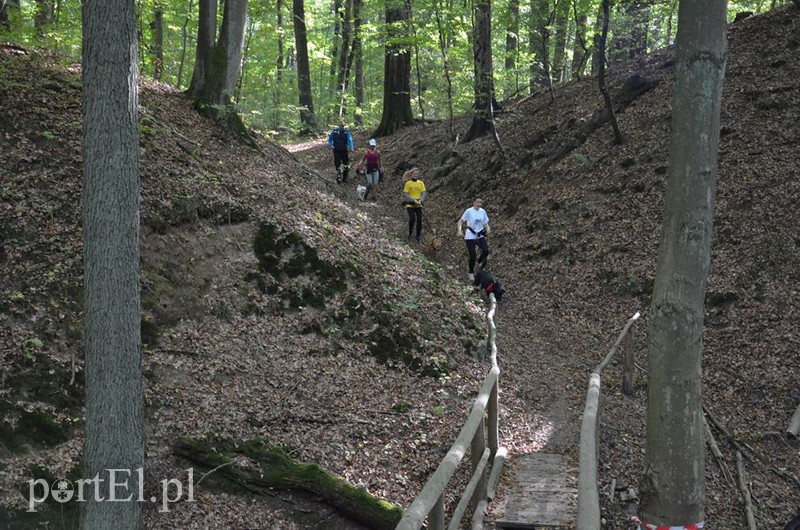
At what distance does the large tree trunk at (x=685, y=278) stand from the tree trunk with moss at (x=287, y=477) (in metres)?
2.52

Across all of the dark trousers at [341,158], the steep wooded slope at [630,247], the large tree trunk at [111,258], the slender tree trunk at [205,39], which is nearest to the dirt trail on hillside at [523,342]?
the steep wooded slope at [630,247]

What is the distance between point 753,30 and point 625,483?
14.6 metres

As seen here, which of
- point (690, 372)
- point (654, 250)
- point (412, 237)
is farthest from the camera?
point (412, 237)

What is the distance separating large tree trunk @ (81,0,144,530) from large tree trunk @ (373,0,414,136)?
17.0 meters

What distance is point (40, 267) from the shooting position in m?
7.10

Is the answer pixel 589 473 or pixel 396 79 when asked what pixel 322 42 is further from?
pixel 589 473

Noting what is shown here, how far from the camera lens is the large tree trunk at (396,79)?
72.0 feet

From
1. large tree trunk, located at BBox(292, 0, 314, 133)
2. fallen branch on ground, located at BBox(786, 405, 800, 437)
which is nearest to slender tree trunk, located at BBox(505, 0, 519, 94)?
large tree trunk, located at BBox(292, 0, 314, 133)

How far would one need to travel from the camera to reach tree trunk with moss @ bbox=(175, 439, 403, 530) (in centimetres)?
609

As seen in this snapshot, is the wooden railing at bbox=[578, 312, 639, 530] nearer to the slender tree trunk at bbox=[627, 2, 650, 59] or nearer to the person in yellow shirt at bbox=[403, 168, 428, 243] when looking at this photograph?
the person in yellow shirt at bbox=[403, 168, 428, 243]

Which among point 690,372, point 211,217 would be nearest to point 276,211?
point 211,217

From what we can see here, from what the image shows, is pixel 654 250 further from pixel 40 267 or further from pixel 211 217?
pixel 40 267

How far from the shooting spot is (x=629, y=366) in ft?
33.1

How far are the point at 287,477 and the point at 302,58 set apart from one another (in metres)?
22.5
